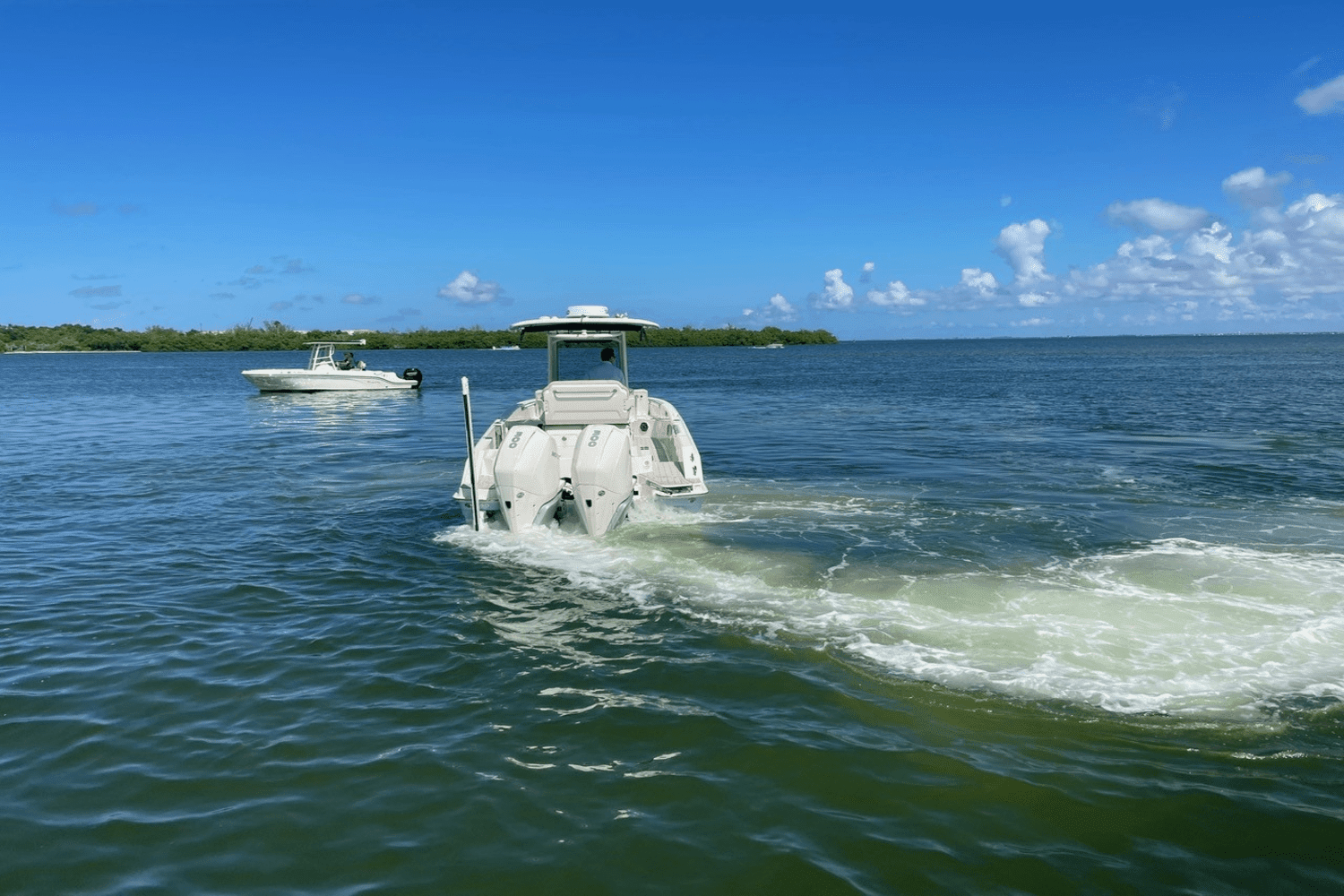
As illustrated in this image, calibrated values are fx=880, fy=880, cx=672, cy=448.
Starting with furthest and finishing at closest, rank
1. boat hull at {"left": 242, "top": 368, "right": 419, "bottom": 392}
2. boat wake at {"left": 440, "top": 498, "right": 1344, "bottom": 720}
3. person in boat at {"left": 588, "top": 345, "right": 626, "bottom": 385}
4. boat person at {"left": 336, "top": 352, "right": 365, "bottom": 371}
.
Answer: boat person at {"left": 336, "top": 352, "right": 365, "bottom": 371} < boat hull at {"left": 242, "top": 368, "right": 419, "bottom": 392} < person in boat at {"left": 588, "top": 345, "right": 626, "bottom": 385} < boat wake at {"left": 440, "top": 498, "right": 1344, "bottom": 720}

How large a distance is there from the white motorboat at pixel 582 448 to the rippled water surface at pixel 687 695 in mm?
587

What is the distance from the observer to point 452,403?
149 feet

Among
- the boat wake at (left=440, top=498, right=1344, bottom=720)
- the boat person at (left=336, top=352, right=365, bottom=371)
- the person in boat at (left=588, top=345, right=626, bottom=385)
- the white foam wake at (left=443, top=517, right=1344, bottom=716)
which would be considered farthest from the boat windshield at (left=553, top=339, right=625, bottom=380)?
the boat person at (left=336, top=352, right=365, bottom=371)

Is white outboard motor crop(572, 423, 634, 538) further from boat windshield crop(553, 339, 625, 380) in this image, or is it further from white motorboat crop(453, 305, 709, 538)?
boat windshield crop(553, 339, 625, 380)

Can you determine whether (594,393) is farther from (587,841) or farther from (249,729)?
(587,841)

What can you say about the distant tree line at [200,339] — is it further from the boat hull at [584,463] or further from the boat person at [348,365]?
the boat hull at [584,463]

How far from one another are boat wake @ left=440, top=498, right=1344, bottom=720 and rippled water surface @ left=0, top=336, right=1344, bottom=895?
0.19 ft

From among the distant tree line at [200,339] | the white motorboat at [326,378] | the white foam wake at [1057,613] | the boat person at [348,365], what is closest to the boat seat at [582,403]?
the white foam wake at [1057,613]

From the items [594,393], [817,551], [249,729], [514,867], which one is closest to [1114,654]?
[817,551]

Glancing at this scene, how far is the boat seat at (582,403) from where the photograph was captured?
14.0m

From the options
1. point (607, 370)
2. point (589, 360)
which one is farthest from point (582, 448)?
point (589, 360)

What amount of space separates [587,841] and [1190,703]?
16.0 ft

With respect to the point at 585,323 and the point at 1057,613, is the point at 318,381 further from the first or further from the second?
the point at 1057,613

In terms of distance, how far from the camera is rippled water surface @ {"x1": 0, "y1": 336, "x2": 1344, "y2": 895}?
16.5ft
